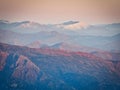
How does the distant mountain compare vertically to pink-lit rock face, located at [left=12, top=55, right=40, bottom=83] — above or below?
above

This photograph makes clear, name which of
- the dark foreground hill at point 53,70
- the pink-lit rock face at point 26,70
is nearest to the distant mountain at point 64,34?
the dark foreground hill at point 53,70

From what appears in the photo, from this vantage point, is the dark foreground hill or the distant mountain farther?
the distant mountain

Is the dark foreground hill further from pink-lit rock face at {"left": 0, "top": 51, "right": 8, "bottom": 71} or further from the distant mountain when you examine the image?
the distant mountain

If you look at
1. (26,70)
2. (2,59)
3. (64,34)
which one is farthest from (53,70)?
(2,59)

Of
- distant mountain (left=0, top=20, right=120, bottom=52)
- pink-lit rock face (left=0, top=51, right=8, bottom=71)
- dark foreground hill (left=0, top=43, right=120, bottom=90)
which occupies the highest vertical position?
distant mountain (left=0, top=20, right=120, bottom=52)

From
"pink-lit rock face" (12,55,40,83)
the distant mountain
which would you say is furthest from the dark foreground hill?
the distant mountain

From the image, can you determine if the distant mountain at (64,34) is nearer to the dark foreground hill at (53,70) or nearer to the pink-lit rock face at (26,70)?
the dark foreground hill at (53,70)

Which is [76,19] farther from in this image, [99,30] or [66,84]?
[66,84]

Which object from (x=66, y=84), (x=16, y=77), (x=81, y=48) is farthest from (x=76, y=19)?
(x=16, y=77)

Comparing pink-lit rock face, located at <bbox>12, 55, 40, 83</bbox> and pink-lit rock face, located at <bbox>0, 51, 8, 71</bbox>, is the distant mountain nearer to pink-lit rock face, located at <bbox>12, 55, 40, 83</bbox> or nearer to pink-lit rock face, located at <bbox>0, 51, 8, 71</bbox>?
pink-lit rock face, located at <bbox>0, 51, 8, 71</bbox>
